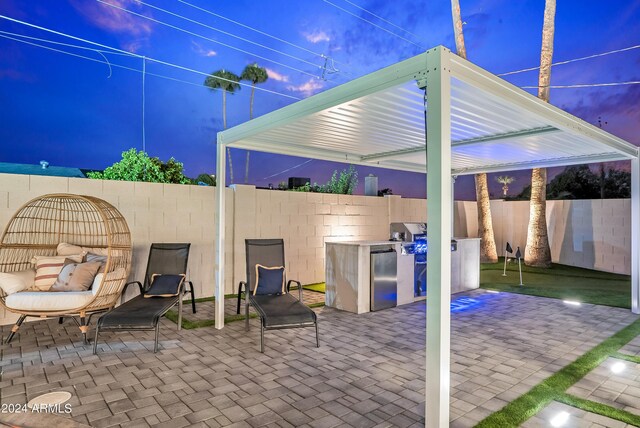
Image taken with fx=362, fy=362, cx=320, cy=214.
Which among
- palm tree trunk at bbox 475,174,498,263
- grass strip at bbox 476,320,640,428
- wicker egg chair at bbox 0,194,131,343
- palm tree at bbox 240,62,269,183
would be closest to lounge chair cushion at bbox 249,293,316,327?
wicker egg chair at bbox 0,194,131,343

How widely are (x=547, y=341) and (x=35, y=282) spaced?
736cm

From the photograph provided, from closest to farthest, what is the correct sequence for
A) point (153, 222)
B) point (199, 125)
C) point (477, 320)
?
point (477, 320) → point (153, 222) → point (199, 125)

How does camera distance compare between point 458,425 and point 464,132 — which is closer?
point 458,425

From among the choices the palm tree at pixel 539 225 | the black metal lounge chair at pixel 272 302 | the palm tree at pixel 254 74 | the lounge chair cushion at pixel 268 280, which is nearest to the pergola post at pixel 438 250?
the black metal lounge chair at pixel 272 302

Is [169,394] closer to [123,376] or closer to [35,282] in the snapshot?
[123,376]

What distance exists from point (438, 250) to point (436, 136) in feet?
2.78

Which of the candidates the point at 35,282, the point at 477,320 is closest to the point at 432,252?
the point at 477,320

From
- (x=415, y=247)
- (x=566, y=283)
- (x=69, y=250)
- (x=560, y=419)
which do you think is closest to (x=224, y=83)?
(x=69, y=250)

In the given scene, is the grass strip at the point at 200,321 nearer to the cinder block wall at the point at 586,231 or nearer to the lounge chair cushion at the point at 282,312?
the lounge chair cushion at the point at 282,312

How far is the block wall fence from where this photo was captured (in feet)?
21.8

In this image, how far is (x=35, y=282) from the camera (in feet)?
17.4

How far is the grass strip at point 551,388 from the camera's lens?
299 centimetres

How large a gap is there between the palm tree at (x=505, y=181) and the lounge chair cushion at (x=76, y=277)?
1042 inches

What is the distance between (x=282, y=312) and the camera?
4.78 meters
